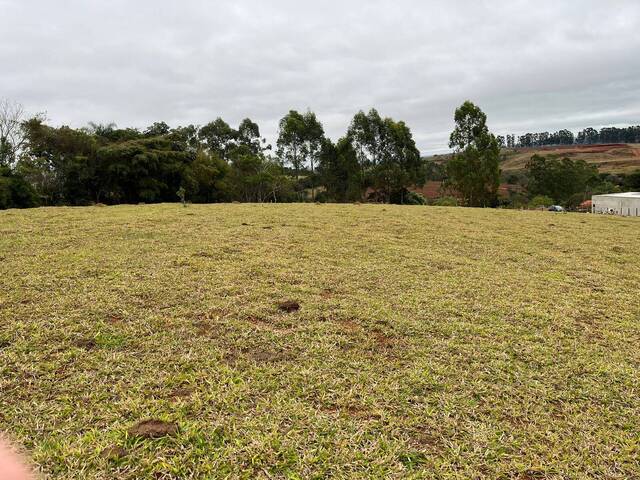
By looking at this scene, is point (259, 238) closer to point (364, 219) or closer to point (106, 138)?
point (364, 219)

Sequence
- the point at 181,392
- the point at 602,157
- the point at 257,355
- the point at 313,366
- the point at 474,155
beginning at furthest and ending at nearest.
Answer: the point at 602,157 < the point at 474,155 < the point at 257,355 < the point at 313,366 < the point at 181,392

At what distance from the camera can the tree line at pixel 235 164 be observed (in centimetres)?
1827

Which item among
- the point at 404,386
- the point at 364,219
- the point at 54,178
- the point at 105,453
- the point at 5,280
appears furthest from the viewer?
the point at 54,178

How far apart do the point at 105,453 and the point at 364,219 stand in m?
7.27

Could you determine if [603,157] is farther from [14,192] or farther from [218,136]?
[14,192]

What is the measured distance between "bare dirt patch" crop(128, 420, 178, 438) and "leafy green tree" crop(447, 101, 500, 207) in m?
19.7

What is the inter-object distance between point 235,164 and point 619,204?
2108 cm

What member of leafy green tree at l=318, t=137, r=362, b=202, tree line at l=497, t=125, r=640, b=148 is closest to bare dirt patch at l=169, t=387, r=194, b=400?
leafy green tree at l=318, t=137, r=362, b=202

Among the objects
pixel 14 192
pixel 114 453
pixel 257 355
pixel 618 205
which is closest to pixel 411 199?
pixel 618 205

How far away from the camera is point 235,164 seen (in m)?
24.9

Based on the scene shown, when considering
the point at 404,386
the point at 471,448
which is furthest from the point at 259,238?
the point at 471,448

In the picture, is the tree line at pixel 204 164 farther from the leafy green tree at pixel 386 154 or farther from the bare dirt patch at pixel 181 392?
the bare dirt patch at pixel 181 392

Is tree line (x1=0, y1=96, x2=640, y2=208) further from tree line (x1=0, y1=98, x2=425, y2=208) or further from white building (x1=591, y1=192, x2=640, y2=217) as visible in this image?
white building (x1=591, y1=192, x2=640, y2=217)

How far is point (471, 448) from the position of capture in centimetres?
168
